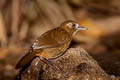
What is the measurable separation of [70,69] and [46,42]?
53 cm

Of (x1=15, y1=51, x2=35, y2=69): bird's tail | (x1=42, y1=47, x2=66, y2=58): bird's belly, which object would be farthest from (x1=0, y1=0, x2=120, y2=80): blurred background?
(x1=42, y1=47, x2=66, y2=58): bird's belly

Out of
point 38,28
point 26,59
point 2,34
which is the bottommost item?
point 38,28

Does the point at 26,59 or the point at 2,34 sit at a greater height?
the point at 26,59

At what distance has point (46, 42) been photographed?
20.2 ft

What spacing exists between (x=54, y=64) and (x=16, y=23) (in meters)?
5.29

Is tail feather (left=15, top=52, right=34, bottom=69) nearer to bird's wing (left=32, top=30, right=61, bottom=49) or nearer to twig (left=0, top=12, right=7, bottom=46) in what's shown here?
bird's wing (left=32, top=30, right=61, bottom=49)

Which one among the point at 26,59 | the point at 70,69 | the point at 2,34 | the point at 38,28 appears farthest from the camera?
the point at 38,28

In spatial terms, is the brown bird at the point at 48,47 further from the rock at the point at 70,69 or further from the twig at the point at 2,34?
the twig at the point at 2,34

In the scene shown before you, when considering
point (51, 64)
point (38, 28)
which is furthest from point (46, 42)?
point (38, 28)

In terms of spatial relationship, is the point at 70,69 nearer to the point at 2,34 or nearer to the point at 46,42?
the point at 46,42

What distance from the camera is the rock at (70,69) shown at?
591cm

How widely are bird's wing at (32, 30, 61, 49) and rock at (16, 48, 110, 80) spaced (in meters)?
0.26

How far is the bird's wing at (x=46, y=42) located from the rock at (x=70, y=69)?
0.26 m

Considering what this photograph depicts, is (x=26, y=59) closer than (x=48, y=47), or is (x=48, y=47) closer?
(x=48, y=47)
